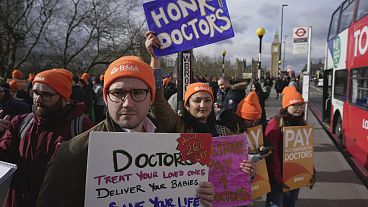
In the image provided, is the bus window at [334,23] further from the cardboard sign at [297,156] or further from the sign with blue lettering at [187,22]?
the sign with blue lettering at [187,22]

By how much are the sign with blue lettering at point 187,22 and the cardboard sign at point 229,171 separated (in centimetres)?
91

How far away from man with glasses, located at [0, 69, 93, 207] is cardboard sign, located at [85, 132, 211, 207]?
39.0 inches

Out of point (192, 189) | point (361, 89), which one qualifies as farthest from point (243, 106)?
point (361, 89)

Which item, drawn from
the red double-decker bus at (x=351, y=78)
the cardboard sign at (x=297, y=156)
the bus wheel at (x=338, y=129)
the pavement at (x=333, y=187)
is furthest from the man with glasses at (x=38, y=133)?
the bus wheel at (x=338, y=129)

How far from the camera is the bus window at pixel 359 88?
6816mm

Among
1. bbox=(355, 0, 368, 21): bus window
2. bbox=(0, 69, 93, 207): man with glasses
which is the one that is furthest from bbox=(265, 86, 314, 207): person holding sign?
bbox=(355, 0, 368, 21): bus window

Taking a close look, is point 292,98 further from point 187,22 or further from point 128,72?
point 128,72

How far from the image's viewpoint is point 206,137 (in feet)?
5.42

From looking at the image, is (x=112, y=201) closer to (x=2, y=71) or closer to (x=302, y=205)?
(x=302, y=205)

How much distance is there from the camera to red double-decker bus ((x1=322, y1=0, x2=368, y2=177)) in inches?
269

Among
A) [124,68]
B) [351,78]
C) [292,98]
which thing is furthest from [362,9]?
[124,68]

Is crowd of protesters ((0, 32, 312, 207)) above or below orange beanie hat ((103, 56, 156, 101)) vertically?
below

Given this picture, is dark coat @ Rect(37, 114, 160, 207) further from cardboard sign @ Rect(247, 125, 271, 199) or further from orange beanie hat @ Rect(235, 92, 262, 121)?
orange beanie hat @ Rect(235, 92, 262, 121)

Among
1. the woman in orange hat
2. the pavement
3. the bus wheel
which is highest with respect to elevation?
the woman in orange hat
